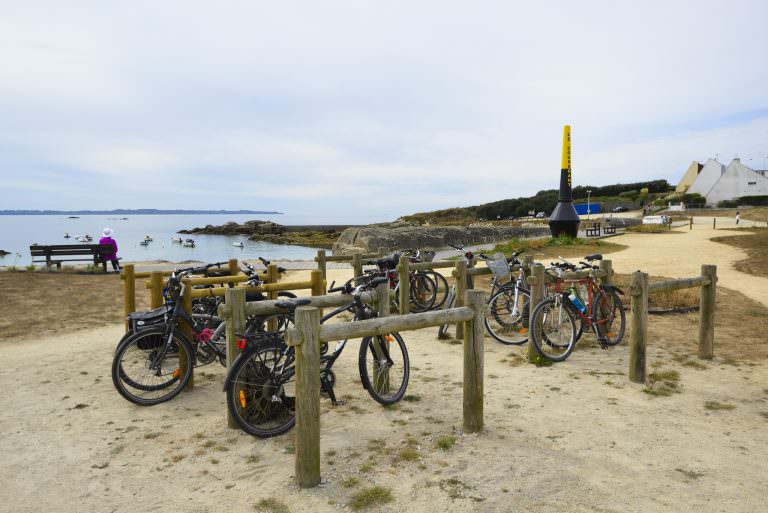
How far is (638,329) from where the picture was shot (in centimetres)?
543

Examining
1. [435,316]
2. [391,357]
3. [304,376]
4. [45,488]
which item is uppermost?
[435,316]

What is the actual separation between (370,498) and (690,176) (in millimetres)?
95868

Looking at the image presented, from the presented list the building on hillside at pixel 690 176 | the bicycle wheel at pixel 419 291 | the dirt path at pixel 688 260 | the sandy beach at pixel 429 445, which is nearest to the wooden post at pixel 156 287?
the sandy beach at pixel 429 445

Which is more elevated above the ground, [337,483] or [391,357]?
[391,357]

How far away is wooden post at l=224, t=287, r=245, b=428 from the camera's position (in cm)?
425

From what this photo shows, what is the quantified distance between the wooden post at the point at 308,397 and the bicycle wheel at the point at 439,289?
5998mm

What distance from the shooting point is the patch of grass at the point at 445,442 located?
155 inches

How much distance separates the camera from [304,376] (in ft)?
11.0

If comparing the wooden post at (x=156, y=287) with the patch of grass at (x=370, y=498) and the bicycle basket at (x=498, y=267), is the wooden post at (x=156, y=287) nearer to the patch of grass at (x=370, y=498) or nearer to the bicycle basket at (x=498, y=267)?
the patch of grass at (x=370, y=498)

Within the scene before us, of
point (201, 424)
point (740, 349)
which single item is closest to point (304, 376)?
point (201, 424)

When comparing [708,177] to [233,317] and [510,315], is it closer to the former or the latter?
[510,315]

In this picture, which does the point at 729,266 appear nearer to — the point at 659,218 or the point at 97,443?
the point at 97,443

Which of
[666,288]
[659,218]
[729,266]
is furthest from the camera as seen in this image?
[659,218]

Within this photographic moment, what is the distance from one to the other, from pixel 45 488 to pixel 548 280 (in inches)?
221
